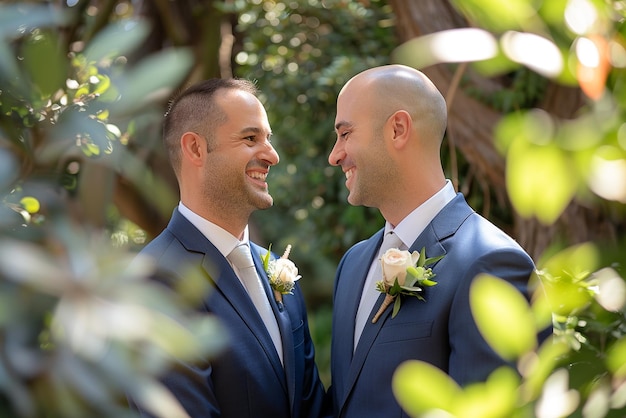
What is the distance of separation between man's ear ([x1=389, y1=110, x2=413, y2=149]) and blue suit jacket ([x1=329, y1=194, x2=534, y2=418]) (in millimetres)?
241

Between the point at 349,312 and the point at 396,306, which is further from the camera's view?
the point at 349,312

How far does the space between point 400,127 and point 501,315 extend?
79.9 inches

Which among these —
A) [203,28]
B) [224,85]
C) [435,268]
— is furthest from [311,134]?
[435,268]

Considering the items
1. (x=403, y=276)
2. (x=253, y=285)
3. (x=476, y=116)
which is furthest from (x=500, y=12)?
(x=476, y=116)

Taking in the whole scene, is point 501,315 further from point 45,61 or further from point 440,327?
point 440,327

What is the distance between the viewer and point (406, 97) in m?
2.60

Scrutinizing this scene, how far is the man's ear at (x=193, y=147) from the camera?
2.74 metres

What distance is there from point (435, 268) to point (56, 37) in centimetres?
187

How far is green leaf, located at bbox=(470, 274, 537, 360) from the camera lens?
55cm

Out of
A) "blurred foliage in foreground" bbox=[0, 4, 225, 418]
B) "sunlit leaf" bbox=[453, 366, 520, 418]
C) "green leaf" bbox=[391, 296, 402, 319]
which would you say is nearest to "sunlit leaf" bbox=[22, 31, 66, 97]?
"blurred foliage in foreground" bbox=[0, 4, 225, 418]

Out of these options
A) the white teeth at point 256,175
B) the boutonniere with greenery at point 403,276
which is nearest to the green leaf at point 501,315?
the boutonniere with greenery at point 403,276

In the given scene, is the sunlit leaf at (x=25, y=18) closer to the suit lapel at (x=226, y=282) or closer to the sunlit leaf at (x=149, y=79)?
the sunlit leaf at (x=149, y=79)

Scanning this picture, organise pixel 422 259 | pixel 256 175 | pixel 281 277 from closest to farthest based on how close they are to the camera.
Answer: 1. pixel 422 259
2. pixel 281 277
3. pixel 256 175

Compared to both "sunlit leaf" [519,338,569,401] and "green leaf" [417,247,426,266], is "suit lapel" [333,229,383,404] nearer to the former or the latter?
"green leaf" [417,247,426,266]
